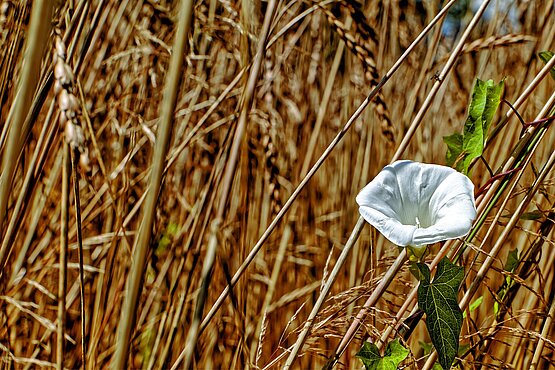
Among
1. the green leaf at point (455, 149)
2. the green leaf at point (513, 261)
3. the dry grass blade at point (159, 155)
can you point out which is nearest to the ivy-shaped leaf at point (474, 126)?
the green leaf at point (455, 149)

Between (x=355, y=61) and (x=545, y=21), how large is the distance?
40 cm

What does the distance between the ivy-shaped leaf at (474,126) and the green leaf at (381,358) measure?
138 mm

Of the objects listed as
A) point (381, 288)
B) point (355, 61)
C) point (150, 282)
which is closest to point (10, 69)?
point (381, 288)

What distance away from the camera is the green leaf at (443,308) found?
41 cm

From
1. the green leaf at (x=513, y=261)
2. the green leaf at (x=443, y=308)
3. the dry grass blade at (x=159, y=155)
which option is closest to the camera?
the dry grass blade at (x=159, y=155)

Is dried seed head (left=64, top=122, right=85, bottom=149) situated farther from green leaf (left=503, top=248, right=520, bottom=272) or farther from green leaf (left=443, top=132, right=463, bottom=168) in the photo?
green leaf (left=503, top=248, right=520, bottom=272)

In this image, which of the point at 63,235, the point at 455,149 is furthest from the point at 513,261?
the point at 63,235

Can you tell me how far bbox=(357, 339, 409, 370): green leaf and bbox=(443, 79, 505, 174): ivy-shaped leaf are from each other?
14 cm

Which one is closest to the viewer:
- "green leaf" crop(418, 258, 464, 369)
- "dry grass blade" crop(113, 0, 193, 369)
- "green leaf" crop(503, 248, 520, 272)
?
"dry grass blade" crop(113, 0, 193, 369)

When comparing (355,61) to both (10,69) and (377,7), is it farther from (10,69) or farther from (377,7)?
(10,69)

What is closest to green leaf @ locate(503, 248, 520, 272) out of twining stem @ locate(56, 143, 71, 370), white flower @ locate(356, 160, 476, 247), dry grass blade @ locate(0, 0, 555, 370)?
dry grass blade @ locate(0, 0, 555, 370)

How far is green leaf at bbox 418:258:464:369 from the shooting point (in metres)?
0.41

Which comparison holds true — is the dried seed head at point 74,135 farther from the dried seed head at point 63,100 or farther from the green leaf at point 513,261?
the green leaf at point 513,261

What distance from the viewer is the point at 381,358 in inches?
18.0
